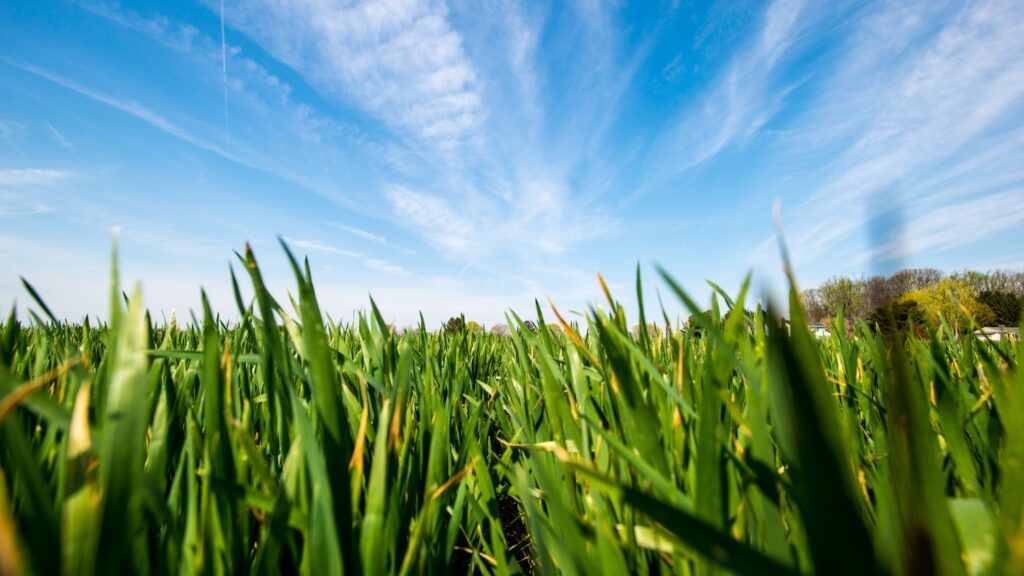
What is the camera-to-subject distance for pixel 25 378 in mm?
1115

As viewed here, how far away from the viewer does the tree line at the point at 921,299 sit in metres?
0.21

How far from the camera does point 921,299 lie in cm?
66

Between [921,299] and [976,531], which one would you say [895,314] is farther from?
[921,299]

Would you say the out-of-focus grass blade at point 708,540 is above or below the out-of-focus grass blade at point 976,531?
above

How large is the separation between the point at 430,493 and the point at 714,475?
306 mm

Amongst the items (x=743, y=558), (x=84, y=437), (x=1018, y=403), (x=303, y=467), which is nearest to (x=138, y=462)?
(x=84, y=437)

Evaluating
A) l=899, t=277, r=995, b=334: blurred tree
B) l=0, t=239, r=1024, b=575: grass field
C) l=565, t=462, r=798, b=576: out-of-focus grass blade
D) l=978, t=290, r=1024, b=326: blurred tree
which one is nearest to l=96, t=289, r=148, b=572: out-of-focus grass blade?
l=0, t=239, r=1024, b=575: grass field

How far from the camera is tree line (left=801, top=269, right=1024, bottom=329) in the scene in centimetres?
21

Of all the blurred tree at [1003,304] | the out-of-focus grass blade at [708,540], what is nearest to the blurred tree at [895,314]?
the out-of-focus grass blade at [708,540]

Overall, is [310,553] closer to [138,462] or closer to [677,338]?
[138,462]

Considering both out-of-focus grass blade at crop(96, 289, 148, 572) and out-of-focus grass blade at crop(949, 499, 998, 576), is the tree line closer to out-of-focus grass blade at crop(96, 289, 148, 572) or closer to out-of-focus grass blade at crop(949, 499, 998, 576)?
out-of-focus grass blade at crop(949, 499, 998, 576)

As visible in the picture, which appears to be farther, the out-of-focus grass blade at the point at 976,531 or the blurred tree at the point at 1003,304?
the blurred tree at the point at 1003,304

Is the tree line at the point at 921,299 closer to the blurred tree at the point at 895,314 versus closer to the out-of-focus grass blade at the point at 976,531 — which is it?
the blurred tree at the point at 895,314

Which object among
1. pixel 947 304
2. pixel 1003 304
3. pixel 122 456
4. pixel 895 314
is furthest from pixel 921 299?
pixel 1003 304
